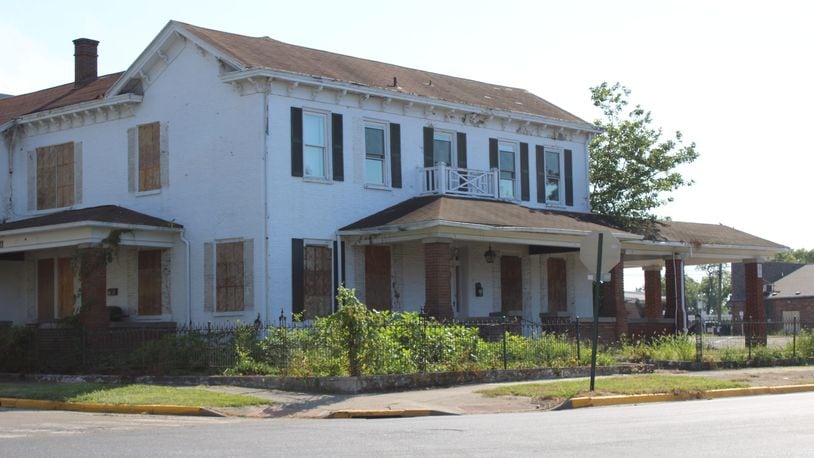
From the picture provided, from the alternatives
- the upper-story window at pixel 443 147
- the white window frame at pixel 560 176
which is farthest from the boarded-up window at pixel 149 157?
the white window frame at pixel 560 176

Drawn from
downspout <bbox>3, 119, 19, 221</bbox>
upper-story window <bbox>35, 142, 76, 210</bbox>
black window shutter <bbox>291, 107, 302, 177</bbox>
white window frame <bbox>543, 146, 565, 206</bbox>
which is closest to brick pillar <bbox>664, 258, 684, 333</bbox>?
white window frame <bbox>543, 146, 565, 206</bbox>

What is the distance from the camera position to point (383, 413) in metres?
17.9

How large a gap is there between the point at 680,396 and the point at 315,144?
11788 millimetres

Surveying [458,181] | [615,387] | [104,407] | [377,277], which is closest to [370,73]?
[458,181]

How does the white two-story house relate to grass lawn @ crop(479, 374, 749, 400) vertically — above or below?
above

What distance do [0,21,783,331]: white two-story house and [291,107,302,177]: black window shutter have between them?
0.15 ft

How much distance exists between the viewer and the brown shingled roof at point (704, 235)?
3556 centimetres

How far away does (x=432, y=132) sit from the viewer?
3069 centimetres

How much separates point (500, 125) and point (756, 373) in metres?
11.0

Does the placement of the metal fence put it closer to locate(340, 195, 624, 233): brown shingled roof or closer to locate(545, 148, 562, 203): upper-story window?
locate(340, 195, 624, 233): brown shingled roof

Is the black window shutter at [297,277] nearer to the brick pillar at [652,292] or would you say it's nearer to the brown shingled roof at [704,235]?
the brown shingled roof at [704,235]

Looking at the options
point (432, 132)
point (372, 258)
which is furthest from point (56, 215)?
point (432, 132)

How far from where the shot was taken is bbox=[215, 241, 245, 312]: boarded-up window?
27.1 metres

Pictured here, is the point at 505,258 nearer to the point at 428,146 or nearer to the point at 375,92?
the point at 428,146
